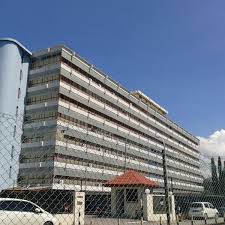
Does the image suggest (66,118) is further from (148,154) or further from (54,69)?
(148,154)

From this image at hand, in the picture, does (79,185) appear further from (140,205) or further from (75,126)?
(140,205)

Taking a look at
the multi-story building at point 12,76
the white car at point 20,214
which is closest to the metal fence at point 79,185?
the white car at point 20,214

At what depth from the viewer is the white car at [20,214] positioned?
1359cm

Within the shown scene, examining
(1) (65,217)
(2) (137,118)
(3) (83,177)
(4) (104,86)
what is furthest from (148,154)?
(1) (65,217)

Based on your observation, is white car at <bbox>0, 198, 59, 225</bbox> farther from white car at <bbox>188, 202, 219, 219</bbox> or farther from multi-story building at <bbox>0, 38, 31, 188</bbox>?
multi-story building at <bbox>0, 38, 31, 188</bbox>

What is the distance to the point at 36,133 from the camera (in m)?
57.8

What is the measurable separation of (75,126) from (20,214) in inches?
1833

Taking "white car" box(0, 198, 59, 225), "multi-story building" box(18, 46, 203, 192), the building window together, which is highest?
"multi-story building" box(18, 46, 203, 192)

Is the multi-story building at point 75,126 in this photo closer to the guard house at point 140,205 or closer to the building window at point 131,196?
the building window at point 131,196

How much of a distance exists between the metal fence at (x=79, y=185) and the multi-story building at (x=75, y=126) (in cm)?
21

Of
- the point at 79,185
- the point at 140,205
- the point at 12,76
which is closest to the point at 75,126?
the point at 79,185

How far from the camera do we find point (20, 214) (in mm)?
14359

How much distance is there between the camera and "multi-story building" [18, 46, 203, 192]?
5397cm

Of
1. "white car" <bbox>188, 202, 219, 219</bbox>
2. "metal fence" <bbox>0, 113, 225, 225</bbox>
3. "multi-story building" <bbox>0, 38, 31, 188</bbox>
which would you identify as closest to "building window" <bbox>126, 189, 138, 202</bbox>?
"metal fence" <bbox>0, 113, 225, 225</bbox>
